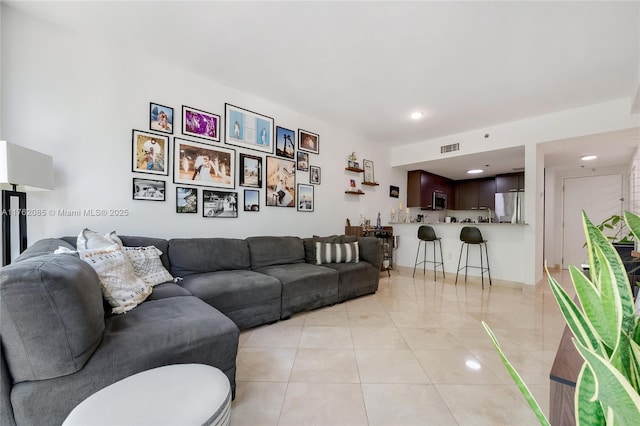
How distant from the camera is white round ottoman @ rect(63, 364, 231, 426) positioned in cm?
78

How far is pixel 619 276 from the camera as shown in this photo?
0.48 m

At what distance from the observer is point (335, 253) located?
11.7 feet

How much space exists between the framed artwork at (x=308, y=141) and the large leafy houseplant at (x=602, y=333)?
3.75m

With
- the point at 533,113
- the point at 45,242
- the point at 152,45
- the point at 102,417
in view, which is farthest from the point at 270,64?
the point at 533,113

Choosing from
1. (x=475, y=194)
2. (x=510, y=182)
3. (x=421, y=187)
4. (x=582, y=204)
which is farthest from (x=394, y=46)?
(x=582, y=204)

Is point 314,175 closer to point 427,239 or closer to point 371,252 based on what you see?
point 371,252

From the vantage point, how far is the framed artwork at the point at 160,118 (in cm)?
271

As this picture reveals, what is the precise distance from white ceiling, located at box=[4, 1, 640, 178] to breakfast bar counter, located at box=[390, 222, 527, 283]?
1.87 m

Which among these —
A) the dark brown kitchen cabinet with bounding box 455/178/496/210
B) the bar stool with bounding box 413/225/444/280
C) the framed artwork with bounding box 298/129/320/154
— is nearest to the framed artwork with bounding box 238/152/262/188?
the framed artwork with bounding box 298/129/320/154

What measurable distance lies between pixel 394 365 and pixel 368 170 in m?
3.80

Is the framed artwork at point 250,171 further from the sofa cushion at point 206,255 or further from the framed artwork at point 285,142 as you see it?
the sofa cushion at point 206,255

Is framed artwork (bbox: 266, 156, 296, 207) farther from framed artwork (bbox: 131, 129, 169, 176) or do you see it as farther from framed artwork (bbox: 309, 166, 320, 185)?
framed artwork (bbox: 131, 129, 169, 176)

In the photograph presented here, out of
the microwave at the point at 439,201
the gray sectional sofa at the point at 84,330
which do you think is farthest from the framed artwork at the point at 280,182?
the microwave at the point at 439,201

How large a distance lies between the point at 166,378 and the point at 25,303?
0.60m
